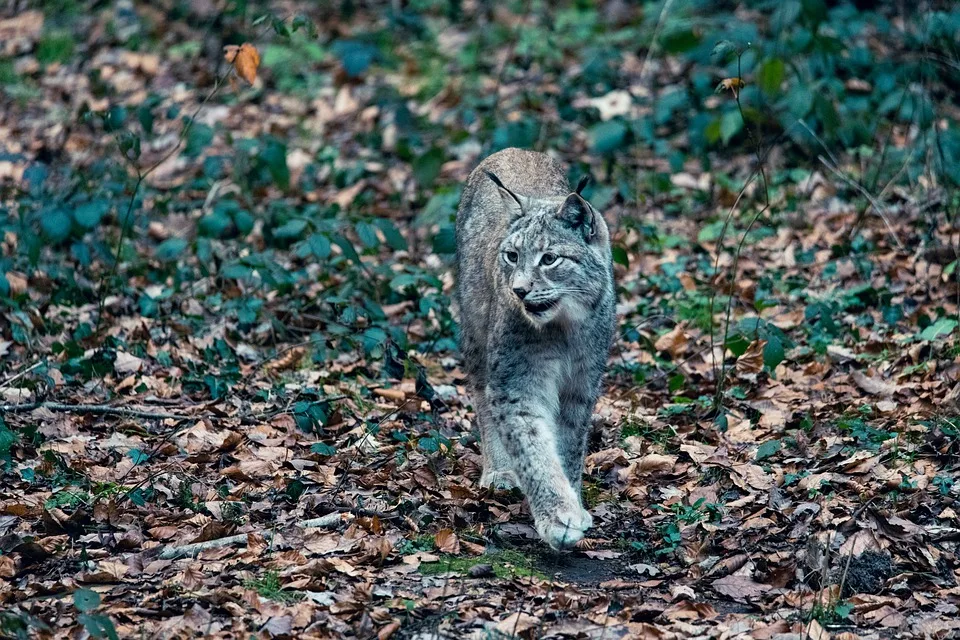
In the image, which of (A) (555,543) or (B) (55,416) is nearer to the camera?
(A) (555,543)

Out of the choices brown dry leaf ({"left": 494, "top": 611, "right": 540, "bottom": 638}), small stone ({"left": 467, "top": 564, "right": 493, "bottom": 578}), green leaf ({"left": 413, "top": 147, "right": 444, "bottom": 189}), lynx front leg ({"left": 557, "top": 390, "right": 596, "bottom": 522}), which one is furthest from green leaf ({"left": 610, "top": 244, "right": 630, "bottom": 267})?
brown dry leaf ({"left": 494, "top": 611, "right": 540, "bottom": 638})

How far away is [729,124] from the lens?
33.2ft

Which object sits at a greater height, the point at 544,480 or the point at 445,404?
the point at 544,480

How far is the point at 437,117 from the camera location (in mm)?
12625

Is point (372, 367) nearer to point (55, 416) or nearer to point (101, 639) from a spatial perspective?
point (55, 416)

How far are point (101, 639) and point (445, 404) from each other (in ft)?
10.8

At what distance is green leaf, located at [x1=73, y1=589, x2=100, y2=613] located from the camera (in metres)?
4.35

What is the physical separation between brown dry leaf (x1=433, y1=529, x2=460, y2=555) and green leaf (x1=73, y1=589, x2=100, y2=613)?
1557 millimetres

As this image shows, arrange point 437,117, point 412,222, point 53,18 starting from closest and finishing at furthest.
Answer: point 412,222 → point 437,117 → point 53,18

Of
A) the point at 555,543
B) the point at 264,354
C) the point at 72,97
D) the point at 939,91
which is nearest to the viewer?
the point at 555,543

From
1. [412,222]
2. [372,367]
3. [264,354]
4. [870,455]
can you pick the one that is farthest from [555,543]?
[412,222]

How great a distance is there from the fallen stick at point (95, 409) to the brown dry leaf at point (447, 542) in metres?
2.02

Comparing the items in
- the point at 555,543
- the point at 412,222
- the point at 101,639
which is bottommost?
the point at 412,222

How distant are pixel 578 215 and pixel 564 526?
5.18 feet
